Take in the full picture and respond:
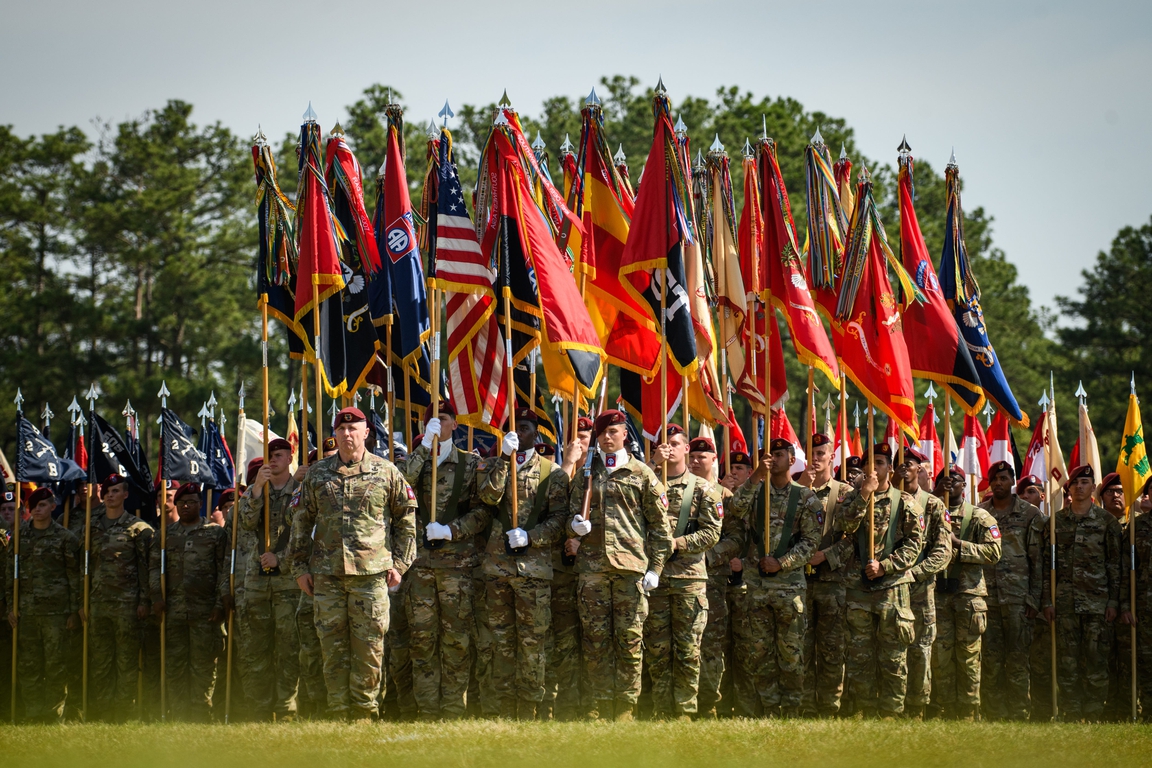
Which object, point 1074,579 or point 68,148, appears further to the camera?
point 68,148

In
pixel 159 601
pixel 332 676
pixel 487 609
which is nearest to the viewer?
pixel 332 676

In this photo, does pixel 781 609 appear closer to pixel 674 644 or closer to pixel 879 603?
pixel 879 603

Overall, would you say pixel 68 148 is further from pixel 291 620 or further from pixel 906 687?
pixel 906 687

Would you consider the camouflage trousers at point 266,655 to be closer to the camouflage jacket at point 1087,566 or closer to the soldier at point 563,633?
the soldier at point 563,633

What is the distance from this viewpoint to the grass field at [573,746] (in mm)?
8062

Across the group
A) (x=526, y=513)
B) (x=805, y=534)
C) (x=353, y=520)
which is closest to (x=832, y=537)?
(x=805, y=534)

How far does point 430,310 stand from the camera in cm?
1123

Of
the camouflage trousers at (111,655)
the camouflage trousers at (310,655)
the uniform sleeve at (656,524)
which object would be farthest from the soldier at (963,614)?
the camouflage trousers at (111,655)

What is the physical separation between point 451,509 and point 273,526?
69.3 inches

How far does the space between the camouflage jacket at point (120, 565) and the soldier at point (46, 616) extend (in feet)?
1.02

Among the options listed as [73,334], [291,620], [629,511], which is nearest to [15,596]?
[291,620]

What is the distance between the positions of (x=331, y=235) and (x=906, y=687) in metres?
6.38

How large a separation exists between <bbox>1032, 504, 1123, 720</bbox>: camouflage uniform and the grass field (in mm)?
2744

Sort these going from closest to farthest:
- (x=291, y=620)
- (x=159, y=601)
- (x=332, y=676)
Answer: (x=332, y=676)
(x=291, y=620)
(x=159, y=601)
